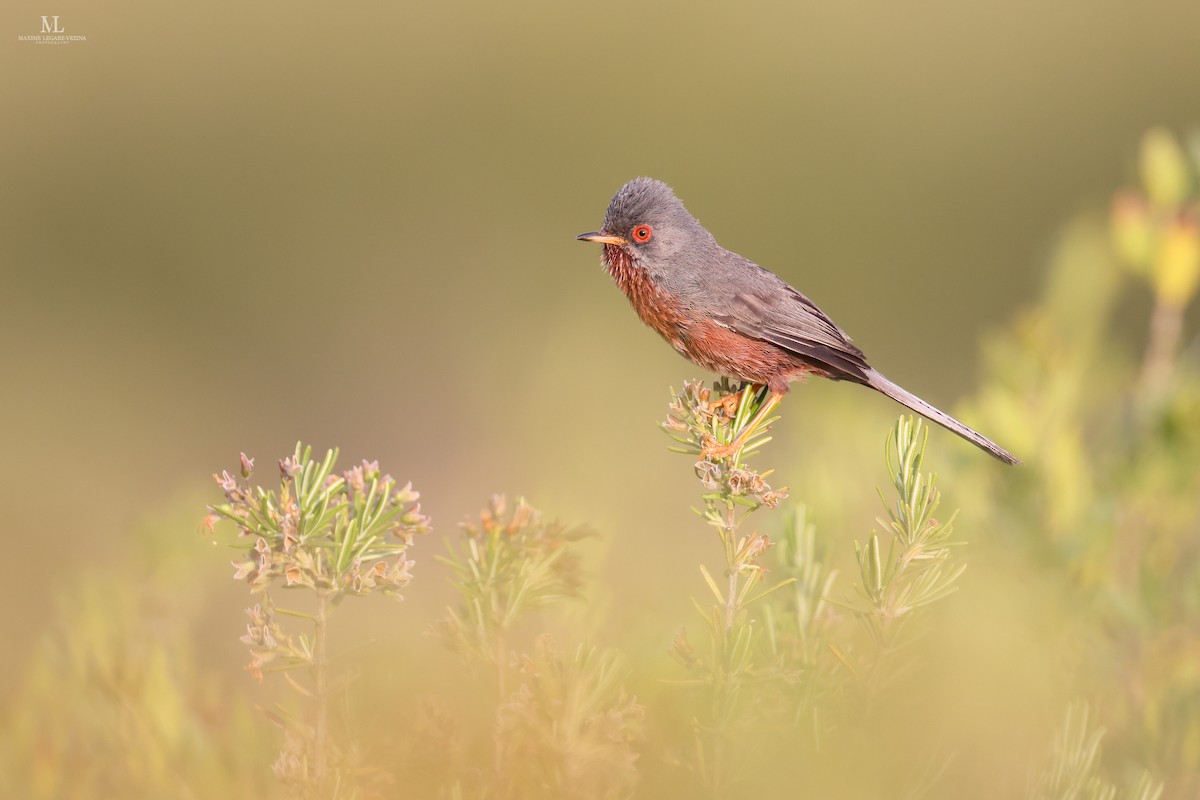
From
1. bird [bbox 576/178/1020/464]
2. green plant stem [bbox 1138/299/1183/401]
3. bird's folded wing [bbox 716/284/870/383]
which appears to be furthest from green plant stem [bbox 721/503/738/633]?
bird's folded wing [bbox 716/284/870/383]

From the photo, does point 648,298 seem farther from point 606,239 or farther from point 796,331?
point 796,331

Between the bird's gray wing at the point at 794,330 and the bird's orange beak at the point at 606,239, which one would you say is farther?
the bird's orange beak at the point at 606,239

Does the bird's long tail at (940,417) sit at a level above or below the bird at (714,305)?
below

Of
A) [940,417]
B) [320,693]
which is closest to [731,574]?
[320,693]

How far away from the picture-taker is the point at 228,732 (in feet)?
5.61

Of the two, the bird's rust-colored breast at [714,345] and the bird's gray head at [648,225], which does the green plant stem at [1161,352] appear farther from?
the bird's gray head at [648,225]

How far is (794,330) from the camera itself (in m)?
3.43

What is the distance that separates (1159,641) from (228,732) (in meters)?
1.82

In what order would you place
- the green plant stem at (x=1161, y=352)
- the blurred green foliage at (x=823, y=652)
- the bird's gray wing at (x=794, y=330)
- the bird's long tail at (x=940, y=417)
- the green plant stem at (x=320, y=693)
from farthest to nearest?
the bird's gray wing at (x=794, y=330)
the green plant stem at (x=1161, y=352)
the bird's long tail at (x=940, y=417)
the blurred green foliage at (x=823, y=652)
the green plant stem at (x=320, y=693)

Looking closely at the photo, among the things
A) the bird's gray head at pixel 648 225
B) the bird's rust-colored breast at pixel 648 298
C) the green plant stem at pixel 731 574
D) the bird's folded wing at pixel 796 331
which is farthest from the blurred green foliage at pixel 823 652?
the bird's gray head at pixel 648 225

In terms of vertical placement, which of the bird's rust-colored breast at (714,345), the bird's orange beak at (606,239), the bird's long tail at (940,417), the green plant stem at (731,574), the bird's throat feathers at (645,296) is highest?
the bird's orange beak at (606,239)

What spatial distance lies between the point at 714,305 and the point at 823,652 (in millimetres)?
1990

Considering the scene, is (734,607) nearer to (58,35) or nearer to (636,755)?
(636,755)

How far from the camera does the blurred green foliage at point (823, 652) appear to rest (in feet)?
4.15
